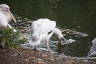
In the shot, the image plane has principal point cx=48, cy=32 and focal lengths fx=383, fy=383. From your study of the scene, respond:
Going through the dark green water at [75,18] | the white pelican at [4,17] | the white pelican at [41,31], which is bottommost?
the dark green water at [75,18]

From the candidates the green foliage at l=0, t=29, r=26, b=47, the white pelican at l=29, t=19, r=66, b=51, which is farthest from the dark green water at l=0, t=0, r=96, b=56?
the green foliage at l=0, t=29, r=26, b=47

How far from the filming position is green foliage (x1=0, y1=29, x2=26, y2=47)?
317 inches

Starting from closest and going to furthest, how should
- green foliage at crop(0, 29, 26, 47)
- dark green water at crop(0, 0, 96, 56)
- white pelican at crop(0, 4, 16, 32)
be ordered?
green foliage at crop(0, 29, 26, 47) < white pelican at crop(0, 4, 16, 32) < dark green water at crop(0, 0, 96, 56)

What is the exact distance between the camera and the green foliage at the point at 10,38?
26.5ft

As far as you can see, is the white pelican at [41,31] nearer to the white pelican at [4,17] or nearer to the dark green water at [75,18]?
the white pelican at [4,17]

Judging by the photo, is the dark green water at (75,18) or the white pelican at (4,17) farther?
the dark green water at (75,18)

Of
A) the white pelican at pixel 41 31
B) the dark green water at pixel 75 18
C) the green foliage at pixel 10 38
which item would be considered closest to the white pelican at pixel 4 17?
the green foliage at pixel 10 38

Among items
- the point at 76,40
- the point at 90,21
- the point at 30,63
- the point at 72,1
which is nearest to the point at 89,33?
the point at 76,40

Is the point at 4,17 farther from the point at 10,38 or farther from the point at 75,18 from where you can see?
the point at 75,18

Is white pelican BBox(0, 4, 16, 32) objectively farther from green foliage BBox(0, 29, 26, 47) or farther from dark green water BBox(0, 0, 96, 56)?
dark green water BBox(0, 0, 96, 56)

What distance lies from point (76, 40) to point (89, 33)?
0.99 metres

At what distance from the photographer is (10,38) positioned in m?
8.39

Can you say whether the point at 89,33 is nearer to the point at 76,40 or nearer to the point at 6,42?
the point at 76,40

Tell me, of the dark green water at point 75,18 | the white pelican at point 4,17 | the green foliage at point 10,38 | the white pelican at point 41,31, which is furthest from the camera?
the dark green water at point 75,18
